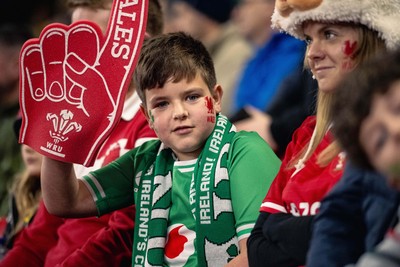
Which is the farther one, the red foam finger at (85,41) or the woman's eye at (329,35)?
the red foam finger at (85,41)

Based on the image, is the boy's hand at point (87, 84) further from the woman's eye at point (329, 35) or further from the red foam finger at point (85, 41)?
the woman's eye at point (329, 35)

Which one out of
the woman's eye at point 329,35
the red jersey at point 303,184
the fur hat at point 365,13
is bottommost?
the red jersey at point 303,184

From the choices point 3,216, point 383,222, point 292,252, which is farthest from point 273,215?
point 3,216

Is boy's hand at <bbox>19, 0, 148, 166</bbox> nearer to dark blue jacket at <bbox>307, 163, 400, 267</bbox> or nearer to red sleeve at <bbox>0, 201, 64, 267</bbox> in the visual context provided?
red sleeve at <bbox>0, 201, 64, 267</bbox>

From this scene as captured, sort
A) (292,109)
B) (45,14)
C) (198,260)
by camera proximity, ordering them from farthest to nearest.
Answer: (45,14), (292,109), (198,260)

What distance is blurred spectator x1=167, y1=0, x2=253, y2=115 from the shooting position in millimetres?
6410

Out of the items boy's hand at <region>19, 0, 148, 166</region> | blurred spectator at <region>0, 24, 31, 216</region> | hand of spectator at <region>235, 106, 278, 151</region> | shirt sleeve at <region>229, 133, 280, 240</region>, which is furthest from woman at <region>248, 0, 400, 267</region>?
blurred spectator at <region>0, 24, 31, 216</region>

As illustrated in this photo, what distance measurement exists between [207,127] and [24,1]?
4.88 m

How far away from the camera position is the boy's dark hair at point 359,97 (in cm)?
216

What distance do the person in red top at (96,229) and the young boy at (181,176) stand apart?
0.18 meters

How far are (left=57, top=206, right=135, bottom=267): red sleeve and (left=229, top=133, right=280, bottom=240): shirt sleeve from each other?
0.57 meters

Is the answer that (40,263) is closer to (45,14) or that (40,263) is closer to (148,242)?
(148,242)

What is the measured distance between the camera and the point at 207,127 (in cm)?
330

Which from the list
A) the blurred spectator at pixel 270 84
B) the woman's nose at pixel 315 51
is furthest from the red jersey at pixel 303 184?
the blurred spectator at pixel 270 84
